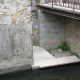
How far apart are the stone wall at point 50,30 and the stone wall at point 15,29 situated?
273 cm

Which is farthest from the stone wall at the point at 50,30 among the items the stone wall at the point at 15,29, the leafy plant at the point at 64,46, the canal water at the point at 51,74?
the stone wall at the point at 15,29

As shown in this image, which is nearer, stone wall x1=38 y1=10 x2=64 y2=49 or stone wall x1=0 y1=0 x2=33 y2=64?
stone wall x1=0 y1=0 x2=33 y2=64

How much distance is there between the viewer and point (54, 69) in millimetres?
9609

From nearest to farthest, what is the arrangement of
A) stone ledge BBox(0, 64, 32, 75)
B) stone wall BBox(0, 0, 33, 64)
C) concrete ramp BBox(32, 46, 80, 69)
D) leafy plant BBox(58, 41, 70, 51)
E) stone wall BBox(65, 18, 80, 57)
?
1. stone wall BBox(0, 0, 33, 64)
2. stone ledge BBox(0, 64, 32, 75)
3. concrete ramp BBox(32, 46, 80, 69)
4. stone wall BBox(65, 18, 80, 57)
5. leafy plant BBox(58, 41, 70, 51)

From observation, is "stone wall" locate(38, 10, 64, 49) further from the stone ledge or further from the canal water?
the stone ledge

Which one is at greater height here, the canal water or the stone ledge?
the stone ledge

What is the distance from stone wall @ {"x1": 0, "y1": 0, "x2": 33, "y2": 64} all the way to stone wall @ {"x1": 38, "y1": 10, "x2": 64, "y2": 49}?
2.73 m

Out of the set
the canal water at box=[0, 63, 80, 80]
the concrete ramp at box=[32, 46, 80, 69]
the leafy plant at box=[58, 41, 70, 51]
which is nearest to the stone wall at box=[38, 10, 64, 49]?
the leafy plant at box=[58, 41, 70, 51]

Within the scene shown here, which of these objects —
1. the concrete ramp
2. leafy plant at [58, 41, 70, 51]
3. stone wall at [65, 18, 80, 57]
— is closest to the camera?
the concrete ramp

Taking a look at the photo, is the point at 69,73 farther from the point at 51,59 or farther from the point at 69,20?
the point at 69,20

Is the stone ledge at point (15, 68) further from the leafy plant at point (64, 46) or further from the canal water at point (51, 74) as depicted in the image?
the leafy plant at point (64, 46)

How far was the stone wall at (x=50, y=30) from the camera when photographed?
12000 mm

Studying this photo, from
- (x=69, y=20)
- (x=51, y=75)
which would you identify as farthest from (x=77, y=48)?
(x=51, y=75)

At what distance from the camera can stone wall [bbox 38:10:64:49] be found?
12000 millimetres
